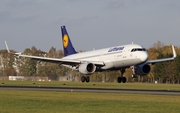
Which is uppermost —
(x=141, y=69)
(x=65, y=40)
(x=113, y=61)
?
(x=65, y=40)

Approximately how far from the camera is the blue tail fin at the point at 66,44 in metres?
83.0

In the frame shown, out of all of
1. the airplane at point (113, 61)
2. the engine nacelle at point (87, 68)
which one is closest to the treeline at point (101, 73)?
the airplane at point (113, 61)

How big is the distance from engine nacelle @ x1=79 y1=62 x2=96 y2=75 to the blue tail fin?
45.0ft

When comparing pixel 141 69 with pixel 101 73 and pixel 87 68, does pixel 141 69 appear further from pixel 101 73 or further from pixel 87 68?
pixel 101 73

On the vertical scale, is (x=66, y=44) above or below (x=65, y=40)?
below

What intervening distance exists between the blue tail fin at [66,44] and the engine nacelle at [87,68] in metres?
13.7

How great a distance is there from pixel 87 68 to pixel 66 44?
1733cm

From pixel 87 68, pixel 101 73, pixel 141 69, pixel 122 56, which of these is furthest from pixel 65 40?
pixel 101 73

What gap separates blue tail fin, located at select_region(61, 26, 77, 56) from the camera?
83000mm

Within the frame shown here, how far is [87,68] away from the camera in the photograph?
224 feet

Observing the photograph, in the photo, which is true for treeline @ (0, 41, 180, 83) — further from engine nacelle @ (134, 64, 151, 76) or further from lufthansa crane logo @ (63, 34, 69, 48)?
engine nacelle @ (134, 64, 151, 76)

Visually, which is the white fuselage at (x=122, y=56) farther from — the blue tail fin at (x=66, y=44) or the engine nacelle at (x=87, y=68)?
the blue tail fin at (x=66, y=44)

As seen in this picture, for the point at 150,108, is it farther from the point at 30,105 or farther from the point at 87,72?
the point at 87,72

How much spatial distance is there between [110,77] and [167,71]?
53.6 feet
